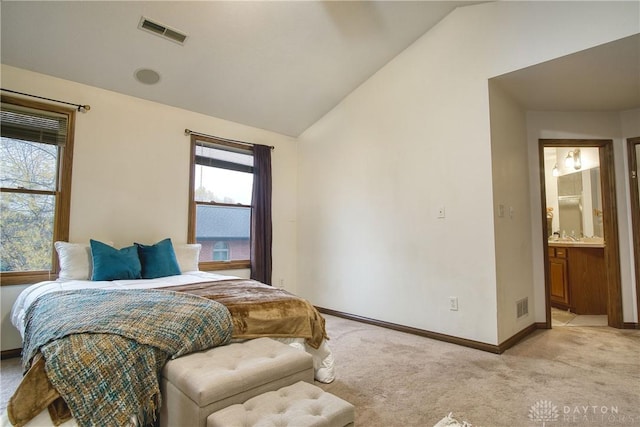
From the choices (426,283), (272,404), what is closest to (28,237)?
(272,404)

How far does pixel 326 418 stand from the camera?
1272 mm

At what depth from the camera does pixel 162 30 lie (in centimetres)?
290

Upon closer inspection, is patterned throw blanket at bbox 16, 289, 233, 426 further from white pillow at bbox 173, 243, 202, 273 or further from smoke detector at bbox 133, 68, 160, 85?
smoke detector at bbox 133, 68, 160, 85

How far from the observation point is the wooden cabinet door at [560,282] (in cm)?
436

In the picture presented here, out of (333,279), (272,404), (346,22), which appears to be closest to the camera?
(272,404)

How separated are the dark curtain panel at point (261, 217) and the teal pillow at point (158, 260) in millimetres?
1138

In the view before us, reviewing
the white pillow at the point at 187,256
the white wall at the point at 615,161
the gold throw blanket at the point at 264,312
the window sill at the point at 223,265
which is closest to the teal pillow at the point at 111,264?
the white pillow at the point at 187,256

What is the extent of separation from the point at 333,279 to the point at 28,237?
315 cm

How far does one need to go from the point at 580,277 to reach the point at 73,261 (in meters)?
5.67

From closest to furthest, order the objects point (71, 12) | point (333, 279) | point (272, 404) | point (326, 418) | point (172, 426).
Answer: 1. point (326, 418)
2. point (272, 404)
3. point (172, 426)
4. point (71, 12)
5. point (333, 279)

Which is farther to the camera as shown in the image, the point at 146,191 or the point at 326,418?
the point at 146,191

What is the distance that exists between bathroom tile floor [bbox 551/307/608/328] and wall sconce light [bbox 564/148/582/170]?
2329 mm

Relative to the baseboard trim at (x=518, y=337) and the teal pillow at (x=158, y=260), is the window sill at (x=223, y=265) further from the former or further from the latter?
the baseboard trim at (x=518, y=337)

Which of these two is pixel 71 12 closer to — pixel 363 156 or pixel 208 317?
pixel 208 317
